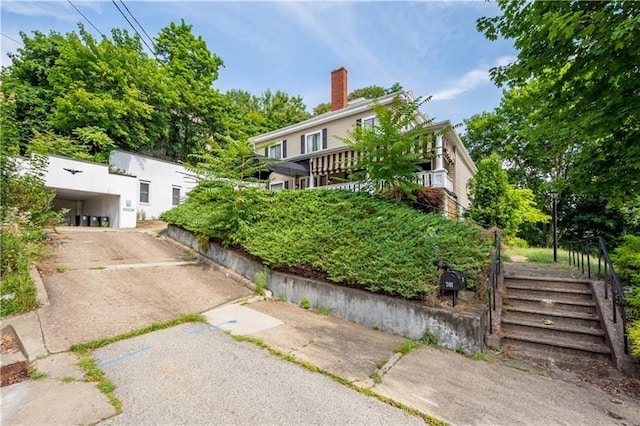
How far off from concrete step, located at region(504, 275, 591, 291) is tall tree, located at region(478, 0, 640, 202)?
170 cm

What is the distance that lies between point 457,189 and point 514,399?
44.5 ft

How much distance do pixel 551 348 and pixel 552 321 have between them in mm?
648

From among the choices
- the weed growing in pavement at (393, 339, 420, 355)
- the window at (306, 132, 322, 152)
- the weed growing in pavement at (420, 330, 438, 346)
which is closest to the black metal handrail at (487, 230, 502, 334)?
the weed growing in pavement at (420, 330, 438, 346)

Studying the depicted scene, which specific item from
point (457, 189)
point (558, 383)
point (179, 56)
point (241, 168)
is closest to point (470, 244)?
point (558, 383)

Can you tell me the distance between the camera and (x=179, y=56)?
21172mm

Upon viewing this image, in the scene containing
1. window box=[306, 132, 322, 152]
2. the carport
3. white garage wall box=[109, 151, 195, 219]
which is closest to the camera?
the carport

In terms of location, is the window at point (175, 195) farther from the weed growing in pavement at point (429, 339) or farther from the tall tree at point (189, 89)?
the weed growing in pavement at point (429, 339)

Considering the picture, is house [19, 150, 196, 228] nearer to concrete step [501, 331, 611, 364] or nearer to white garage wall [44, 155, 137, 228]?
white garage wall [44, 155, 137, 228]

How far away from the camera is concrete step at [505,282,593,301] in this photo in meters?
5.15

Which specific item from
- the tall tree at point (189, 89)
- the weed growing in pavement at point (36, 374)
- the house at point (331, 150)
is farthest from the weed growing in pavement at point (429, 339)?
the tall tree at point (189, 89)

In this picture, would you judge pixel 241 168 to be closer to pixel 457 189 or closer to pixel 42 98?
pixel 457 189

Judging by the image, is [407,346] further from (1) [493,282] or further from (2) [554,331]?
(2) [554,331]

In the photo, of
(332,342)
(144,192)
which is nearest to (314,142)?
(144,192)

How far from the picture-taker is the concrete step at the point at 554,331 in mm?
4305
